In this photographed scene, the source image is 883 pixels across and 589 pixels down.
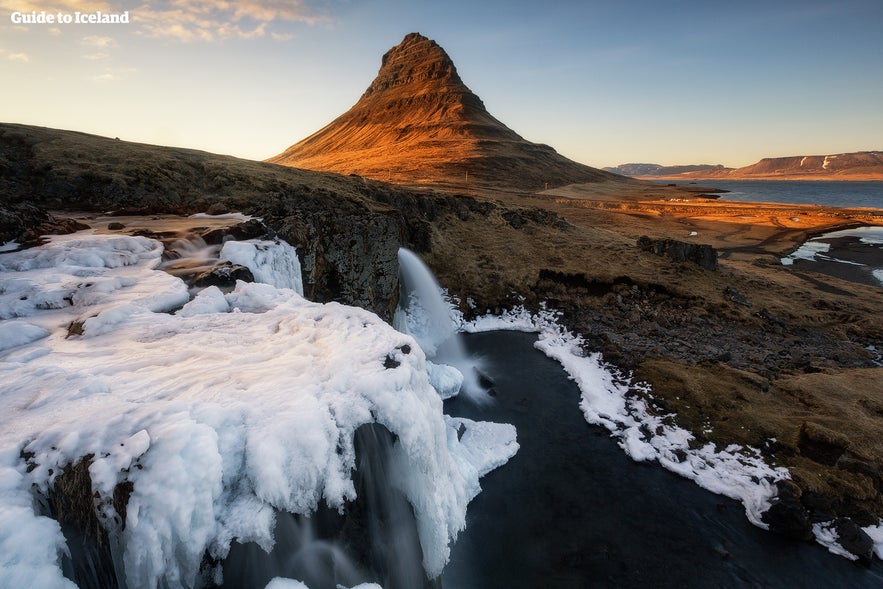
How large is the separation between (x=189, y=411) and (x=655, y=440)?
16444mm

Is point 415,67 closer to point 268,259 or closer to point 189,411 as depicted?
point 268,259

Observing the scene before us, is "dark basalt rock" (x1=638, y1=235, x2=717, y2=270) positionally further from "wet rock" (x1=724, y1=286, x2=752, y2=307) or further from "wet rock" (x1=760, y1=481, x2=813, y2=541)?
"wet rock" (x1=760, y1=481, x2=813, y2=541)

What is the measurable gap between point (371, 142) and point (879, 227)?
137 meters

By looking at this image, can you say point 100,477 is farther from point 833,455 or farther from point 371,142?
point 371,142

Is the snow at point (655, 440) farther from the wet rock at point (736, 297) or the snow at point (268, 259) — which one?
the snow at point (268, 259)

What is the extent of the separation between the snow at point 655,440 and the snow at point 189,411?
1006 centimetres

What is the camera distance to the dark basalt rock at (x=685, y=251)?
104 feet

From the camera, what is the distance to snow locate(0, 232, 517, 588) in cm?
468

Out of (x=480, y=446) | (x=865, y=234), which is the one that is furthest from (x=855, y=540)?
(x=865, y=234)

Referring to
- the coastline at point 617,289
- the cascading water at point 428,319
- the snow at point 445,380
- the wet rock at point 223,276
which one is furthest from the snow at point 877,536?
the wet rock at point 223,276

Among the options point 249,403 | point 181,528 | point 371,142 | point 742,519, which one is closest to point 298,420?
point 249,403

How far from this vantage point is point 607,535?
1183 centimetres

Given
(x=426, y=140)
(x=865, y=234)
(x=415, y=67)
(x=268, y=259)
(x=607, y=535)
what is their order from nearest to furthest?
(x=607, y=535) → (x=268, y=259) → (x=865, y=234) → (x=426, y=140) → (x=415, y=67)

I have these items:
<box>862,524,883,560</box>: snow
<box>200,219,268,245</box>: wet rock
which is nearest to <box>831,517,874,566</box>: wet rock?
<box>862,524,883,560</box>: snow
